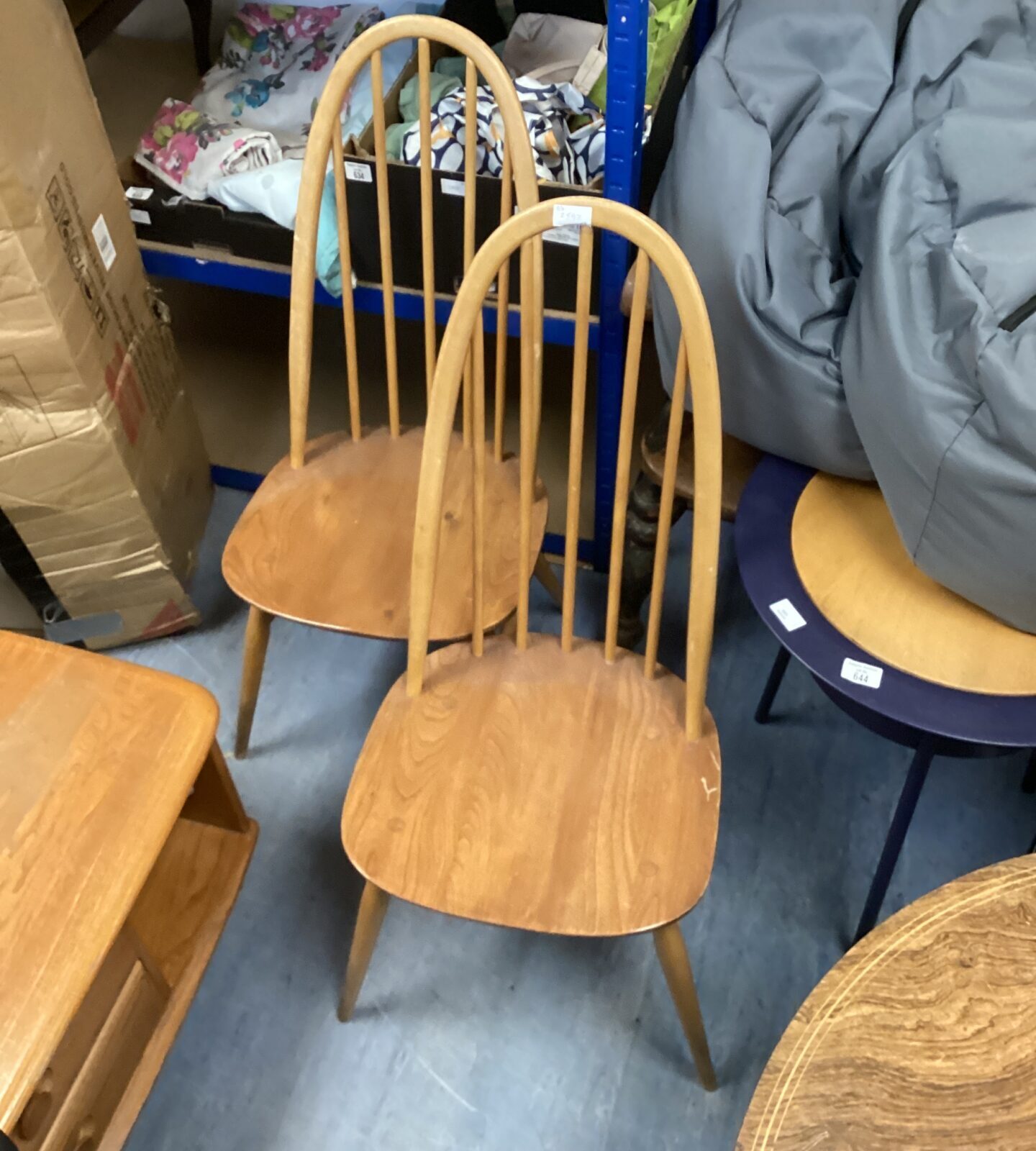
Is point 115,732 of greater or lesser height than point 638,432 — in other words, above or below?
above

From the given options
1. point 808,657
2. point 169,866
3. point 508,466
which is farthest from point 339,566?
point 808,657

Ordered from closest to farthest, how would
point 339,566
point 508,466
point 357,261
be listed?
point 339,566 < point 508,466 < point 357,261

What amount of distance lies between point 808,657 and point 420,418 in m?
1.03

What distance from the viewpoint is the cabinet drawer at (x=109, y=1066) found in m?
0.97

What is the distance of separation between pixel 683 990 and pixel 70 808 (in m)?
0.64

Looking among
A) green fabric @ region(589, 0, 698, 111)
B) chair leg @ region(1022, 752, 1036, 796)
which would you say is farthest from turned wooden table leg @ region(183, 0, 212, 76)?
chair leg @ region(1022, 752, 1036, 796)

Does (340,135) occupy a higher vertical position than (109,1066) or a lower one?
higher

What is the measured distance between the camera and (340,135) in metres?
1.09

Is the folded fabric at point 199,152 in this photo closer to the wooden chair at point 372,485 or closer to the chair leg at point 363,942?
the wooden chair at point 372,485

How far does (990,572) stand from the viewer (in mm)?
983

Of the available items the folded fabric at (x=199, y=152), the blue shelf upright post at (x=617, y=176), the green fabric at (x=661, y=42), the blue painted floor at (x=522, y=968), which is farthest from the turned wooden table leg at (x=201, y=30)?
the blue painted floor at (x=522, y=968)

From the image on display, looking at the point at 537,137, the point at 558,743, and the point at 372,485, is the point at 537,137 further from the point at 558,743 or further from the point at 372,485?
the point at 558,743

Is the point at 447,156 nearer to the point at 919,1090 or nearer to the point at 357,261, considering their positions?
the point at 357,261

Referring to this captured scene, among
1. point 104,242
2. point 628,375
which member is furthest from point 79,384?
point 628,375
